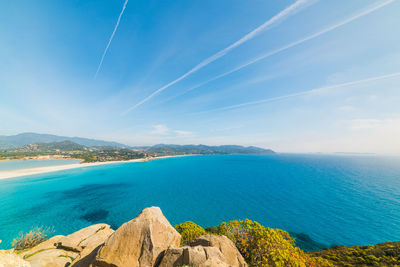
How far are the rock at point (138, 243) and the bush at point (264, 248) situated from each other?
739cm

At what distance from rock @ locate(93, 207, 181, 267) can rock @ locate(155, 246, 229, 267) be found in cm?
105

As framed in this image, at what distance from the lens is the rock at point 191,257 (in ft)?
29.6

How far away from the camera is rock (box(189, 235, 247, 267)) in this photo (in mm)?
11164

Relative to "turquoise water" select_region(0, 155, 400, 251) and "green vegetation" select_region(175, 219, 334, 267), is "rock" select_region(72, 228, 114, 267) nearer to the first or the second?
"green vegetation" select_region(175, 219, 334, 267)

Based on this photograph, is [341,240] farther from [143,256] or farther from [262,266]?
[143,256]

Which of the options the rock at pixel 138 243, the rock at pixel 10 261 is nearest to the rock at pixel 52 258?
the rock at pixel 138 243

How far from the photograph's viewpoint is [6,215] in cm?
3316

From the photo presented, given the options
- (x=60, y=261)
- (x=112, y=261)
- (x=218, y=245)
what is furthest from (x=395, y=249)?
(x=60, y=261)

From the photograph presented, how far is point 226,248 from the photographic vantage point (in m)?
11.8

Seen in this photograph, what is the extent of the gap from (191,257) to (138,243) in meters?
4.83

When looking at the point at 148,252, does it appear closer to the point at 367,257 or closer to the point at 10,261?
the point at 10,261

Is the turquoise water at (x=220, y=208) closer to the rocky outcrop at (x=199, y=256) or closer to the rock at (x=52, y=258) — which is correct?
the rock at (x=52, y=258)

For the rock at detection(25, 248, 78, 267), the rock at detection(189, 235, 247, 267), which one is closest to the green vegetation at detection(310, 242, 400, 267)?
the rock at detection(189, 235, 247, 267)

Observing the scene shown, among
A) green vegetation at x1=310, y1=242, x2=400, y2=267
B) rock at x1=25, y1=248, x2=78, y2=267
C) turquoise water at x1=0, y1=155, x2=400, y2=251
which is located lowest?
turquoise water at x1=0, y1=155, x2=400, y2=251
